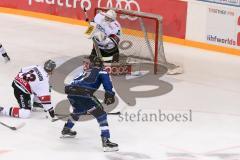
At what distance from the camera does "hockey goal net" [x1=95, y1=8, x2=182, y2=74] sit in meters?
12.1

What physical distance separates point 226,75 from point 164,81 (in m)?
1.22

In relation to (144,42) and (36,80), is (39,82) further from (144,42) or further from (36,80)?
(144,42)

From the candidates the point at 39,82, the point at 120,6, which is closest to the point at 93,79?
the point at 39,82

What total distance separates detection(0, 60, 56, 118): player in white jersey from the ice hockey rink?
0.41 feet

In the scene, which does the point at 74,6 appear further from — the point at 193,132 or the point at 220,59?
the point at 193,132

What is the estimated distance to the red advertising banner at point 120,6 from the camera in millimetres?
13609

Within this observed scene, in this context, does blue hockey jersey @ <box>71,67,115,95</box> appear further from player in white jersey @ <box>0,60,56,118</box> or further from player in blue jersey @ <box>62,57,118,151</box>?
player in white jersey @ <box>0,60,56,118</box>

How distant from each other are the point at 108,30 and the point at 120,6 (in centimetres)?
337

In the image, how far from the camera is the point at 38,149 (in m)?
8.34

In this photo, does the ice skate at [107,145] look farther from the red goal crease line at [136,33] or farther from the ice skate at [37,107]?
the red goal crease line at [136,33]

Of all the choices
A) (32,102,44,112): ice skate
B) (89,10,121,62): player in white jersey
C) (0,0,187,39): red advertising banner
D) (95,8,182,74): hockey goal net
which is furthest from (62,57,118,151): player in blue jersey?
(0,0,187,39): red advertising banner

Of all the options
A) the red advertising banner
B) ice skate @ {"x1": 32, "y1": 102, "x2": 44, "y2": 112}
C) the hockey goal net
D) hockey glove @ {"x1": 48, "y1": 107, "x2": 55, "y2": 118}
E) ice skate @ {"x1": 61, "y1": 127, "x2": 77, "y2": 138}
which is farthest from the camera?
the red advertising banner

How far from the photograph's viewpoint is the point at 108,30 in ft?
36.3

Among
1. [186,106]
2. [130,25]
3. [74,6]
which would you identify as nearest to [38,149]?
[186,106]
